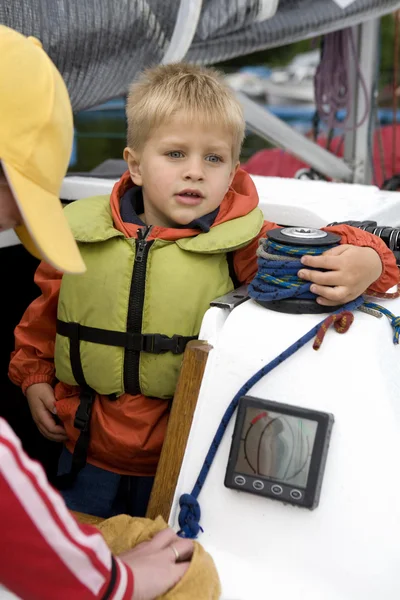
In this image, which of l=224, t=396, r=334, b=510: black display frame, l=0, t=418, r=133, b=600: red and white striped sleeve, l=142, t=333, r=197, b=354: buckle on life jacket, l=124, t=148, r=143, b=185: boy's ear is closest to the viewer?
l=0, t=418, r=133, b=600: red and white striped sleeve

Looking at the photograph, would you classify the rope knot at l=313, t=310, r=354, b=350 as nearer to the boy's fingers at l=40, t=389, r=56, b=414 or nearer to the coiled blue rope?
the coiled blue rope

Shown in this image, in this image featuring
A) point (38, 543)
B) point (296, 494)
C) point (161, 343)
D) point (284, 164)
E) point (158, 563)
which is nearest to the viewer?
point (38, 543)

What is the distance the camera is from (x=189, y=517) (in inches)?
57.3

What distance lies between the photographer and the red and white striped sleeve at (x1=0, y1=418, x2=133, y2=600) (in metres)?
1.02

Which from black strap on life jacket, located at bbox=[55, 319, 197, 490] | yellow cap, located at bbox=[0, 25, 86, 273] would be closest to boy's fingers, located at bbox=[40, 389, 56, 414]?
black strap on life jacket, located at bbox=[55, 319, 197, 490]

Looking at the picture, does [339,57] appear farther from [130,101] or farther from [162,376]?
[162,376]

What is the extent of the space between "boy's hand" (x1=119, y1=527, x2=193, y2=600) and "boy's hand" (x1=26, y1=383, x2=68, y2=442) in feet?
2.07

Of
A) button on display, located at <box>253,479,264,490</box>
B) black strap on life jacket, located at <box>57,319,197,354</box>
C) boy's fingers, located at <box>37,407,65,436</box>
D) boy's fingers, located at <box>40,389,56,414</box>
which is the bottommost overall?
boy's fingers, located at <box>37,407,65,436</box>

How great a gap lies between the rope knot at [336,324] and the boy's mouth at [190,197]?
40 cm

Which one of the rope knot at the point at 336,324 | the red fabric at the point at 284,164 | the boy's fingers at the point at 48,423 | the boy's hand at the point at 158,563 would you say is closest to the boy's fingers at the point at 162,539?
the boy's hand at the point at 158,563

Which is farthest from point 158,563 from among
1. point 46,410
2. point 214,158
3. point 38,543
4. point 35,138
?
point 214,158

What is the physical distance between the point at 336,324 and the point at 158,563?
0.53 meters

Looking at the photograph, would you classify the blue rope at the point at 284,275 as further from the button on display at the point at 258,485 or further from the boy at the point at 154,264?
the button on display at the point at 258,485

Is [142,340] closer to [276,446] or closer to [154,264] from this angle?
[154,264]
